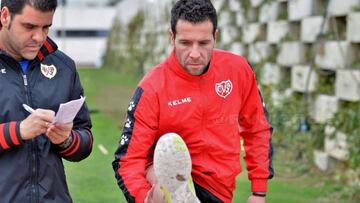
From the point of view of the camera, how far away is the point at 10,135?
3.07 metres

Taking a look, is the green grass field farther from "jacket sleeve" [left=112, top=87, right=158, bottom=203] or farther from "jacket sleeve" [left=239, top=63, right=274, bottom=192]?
"jacket sleeve" [left=112, top=87, right=158, bottom=203]

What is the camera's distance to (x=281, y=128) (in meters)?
8.36

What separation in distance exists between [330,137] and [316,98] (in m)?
0.71

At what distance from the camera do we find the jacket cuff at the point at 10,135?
3066mm

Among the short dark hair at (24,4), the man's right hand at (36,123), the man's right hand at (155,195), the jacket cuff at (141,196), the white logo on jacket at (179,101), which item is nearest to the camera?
the man's right hand at (36,123)

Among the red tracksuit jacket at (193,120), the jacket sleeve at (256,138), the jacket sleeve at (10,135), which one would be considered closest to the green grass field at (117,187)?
the jacket sleeve at (256,138)

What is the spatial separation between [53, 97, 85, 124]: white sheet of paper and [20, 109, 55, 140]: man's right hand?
3 cm

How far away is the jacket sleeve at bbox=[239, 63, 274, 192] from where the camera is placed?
3859 mm

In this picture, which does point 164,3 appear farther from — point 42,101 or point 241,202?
point 42,101

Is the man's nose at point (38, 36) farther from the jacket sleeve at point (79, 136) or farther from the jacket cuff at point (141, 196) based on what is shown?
the jacket cuff at point (141, 196)

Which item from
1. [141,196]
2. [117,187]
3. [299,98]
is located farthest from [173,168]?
[299,98]

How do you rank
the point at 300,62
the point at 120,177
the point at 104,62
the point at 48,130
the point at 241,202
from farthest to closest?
the point at 104,62
the point at 300,62
the point at 241,202
the point at 120,177
the point at 48,130

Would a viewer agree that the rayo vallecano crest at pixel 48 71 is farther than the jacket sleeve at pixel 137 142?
No

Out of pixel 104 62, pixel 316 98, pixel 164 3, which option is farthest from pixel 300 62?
pixel 104 62
